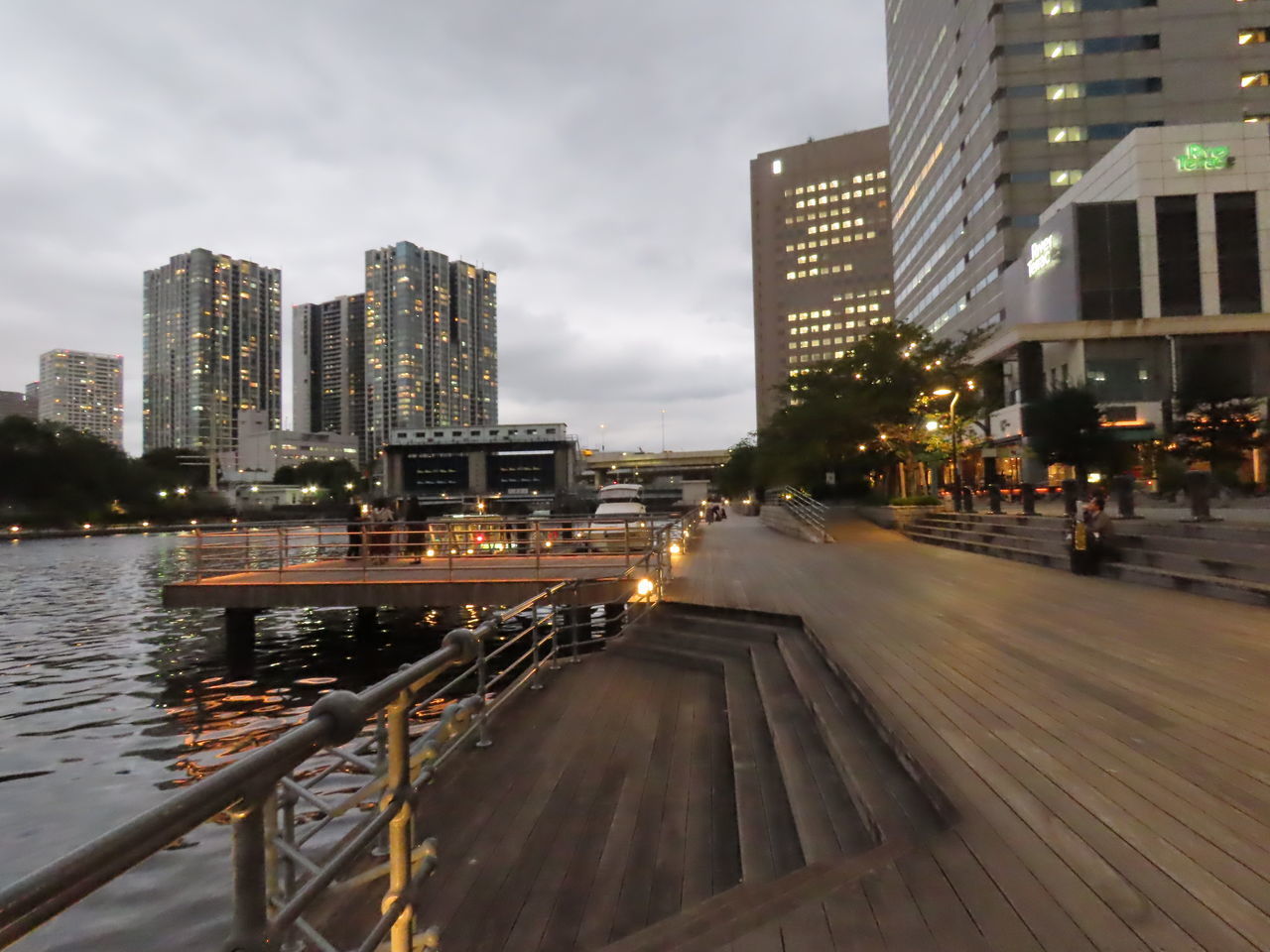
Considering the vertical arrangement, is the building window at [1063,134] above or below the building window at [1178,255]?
above

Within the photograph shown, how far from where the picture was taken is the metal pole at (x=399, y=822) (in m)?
2.52

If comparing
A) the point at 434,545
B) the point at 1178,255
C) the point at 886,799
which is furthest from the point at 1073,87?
the point at 886,799

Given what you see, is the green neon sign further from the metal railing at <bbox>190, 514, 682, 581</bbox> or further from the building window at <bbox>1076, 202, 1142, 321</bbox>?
the metal railing at <bbox>190, 514, 682, 581</bbox>

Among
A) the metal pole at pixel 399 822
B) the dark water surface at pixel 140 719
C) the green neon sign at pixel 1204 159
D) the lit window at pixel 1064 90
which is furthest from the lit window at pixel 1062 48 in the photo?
the metal pole at pixel 399 822

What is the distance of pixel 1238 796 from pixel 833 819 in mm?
2071

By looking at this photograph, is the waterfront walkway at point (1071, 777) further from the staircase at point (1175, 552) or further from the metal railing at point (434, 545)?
the metal railing at point (434, 545)

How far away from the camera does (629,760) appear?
5.50 m

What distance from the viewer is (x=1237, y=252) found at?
41625mm

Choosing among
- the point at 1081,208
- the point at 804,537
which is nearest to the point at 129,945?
the point at 804,537

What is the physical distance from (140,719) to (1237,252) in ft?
184

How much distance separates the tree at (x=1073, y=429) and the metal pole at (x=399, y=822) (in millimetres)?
36072

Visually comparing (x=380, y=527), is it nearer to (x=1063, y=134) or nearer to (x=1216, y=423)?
(x=1216, y=423)

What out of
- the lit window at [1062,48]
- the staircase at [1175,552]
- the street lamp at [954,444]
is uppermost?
the lit window at [1062,48]

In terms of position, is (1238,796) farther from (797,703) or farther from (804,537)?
(804,537)
